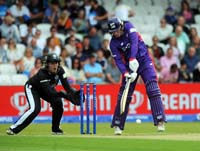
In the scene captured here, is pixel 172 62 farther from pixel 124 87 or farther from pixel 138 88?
pixel 124 87

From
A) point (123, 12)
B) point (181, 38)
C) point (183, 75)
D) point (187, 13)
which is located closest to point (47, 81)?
point (183, 75)

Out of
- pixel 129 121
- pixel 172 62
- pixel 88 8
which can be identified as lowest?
pixel 129 121

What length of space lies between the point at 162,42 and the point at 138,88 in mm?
3978

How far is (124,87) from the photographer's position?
16062 mm

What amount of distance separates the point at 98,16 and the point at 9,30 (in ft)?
9.96

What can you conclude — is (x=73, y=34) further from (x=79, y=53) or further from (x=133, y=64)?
(x=133, y=64)

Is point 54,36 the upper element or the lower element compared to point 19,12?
lower

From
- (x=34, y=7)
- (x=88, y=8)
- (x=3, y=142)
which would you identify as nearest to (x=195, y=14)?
(x=88, y=8)

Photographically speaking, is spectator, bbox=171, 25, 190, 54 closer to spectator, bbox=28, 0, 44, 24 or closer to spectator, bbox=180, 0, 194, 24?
spectator, bbox=180, 0, 194, 24

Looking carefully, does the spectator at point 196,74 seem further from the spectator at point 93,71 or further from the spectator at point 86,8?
the spectator at point 86,8

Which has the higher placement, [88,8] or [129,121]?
[88,8]

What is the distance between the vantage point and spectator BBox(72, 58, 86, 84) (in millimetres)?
23328

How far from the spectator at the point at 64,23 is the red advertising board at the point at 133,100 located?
3887mm

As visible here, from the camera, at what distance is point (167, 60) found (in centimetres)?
2441
